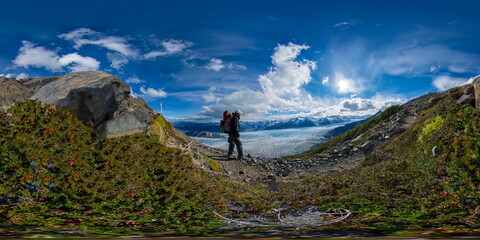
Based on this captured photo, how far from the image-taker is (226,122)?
25.3 m

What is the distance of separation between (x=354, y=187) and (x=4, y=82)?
23906 mm

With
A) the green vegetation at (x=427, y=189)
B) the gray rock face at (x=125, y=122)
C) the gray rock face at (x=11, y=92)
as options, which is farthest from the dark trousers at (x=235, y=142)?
the gray rock face at (x=11, y=92)

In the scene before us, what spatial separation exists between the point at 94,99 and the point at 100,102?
405mm

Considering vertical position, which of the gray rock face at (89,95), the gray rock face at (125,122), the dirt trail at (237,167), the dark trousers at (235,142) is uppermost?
the gray rock face at (89,95)

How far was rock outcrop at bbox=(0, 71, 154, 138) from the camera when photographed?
49.7 feet

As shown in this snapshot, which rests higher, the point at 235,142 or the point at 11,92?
the point at 11,92

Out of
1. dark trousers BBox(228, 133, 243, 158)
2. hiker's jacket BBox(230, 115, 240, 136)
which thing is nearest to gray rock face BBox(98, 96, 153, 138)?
hiker's jacket BBox(230, 115, 240, 136)

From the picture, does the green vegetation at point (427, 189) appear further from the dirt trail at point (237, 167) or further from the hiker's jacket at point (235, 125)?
the hiker's jacket at point (235, 125)

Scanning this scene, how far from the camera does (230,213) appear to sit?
858 cm

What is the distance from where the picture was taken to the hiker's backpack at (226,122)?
2514 cm

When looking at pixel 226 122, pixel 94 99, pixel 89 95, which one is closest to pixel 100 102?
pixel 94 99

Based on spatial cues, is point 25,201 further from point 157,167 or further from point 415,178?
point 415,178

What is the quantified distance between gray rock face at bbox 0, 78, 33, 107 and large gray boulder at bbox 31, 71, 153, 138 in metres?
0.85

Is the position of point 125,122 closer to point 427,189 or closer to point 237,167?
point 237,167
